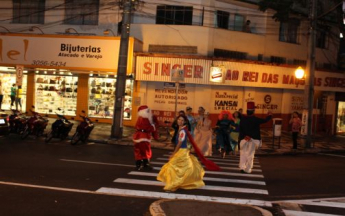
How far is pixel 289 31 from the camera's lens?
27.1 meters

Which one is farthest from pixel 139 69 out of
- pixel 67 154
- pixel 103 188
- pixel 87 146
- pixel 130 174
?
pixel 103 188

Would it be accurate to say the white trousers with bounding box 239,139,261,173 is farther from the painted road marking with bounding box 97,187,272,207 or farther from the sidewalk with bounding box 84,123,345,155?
the sidewalk with bounding box 84,123,345,155

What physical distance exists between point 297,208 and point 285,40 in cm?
2088

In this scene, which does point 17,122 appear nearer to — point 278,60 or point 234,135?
point 234,135

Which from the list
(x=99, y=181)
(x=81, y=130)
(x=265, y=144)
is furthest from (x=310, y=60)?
(x=99, y=181)

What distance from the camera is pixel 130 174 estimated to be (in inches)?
407

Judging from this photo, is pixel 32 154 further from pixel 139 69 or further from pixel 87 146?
pixel 139 69

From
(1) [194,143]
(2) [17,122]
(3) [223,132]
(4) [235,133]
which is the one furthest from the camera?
(2) [17,122]

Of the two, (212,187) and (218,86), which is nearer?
(212,187)

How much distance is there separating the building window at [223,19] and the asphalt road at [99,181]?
11.1 m

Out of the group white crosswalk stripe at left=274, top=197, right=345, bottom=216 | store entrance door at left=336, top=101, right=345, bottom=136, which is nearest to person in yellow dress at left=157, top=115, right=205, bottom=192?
white crosswalk stripe at left=274, top=197, right=345, bottom=216

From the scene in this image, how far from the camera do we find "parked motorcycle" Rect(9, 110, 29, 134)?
17.0 metres

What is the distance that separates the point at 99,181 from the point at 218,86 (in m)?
15.1

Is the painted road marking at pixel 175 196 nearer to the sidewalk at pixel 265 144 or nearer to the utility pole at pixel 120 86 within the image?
the sidewalk at pixel 265 144
